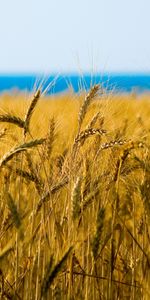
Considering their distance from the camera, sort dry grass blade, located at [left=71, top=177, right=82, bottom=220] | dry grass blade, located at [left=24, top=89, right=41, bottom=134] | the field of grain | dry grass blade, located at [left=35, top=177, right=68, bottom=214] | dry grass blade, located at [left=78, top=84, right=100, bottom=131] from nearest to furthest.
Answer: dry grass blade, located at [left=71, top=177, right=82, bottom=220] → the field of grain → dry grass blade, located at [left=35, top=177, right=68, bottom=214] → dry grass blade, located at [left=24, top=89, right=41, bottom=134] → dry grass blade, located at [left=78, top=84, right=100, bottom=131]

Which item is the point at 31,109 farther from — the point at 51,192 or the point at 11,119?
the point at 51,192

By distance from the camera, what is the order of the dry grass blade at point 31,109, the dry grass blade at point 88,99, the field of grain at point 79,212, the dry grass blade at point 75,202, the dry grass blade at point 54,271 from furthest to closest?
the dry grass blade at point 88,99 → the dry grass blade at point 31,109 → the field of grain at point 79,212 → the dry grass blade at point 75,202 → the dry grass blade at point 54,271

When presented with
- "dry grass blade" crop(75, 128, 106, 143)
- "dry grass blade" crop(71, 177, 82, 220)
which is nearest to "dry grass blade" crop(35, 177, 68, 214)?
"dry grass blade" crop(75, 128, 106, 143)

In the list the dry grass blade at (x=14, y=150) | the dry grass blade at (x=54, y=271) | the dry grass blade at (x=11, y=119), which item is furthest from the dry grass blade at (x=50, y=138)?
the dry grass blade at (x=54, y=271)

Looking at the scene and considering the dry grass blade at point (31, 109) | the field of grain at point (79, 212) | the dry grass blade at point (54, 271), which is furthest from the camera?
the dry grass blade at point (31, 109)

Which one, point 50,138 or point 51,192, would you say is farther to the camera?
point 50,138

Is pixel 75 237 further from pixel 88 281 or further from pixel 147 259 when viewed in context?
pixel 147 259

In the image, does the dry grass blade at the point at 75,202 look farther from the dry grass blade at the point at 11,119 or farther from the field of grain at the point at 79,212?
the dry grass blade at the point at 11,119

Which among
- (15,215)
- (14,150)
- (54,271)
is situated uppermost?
(14,150)

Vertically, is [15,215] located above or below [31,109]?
below

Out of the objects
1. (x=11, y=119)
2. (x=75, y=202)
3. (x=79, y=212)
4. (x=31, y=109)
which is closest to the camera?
(x=75, y=202)

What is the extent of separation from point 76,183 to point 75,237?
123 millimetres

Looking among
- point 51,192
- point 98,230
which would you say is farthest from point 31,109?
point 98,230

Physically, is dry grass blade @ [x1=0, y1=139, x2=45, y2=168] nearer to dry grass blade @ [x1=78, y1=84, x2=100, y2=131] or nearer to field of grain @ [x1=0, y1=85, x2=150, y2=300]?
field of grain @ [x1=0, y1=85, x2=150, y2=300]
